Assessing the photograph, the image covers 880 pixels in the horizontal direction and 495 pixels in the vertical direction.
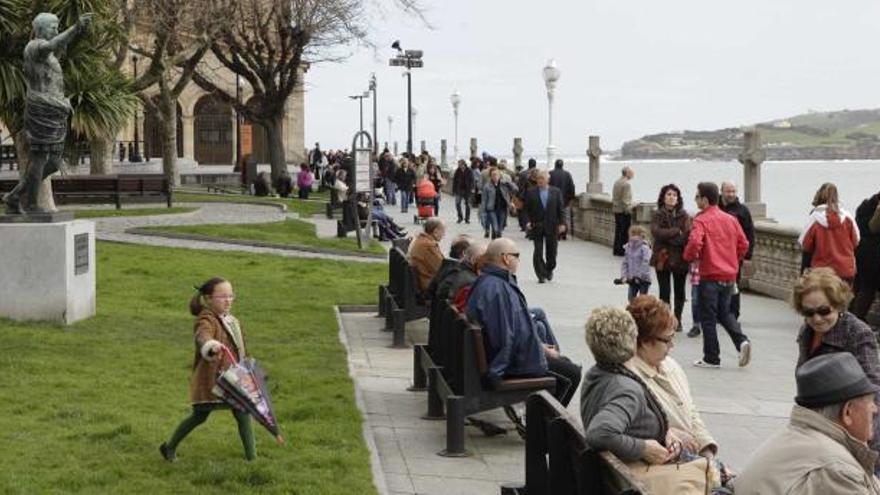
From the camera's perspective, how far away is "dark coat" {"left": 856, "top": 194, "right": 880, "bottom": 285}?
50.3ft

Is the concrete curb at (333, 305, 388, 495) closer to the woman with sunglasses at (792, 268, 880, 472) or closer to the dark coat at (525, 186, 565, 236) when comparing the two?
the woman with sunglasses at (792, 268, 880, 472)

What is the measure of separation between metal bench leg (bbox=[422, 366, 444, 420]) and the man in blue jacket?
0.90 metres

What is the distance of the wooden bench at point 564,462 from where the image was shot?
506cm

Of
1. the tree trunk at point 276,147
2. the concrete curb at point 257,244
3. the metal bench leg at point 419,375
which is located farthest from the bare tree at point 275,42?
the metal bench leg at point 419,375

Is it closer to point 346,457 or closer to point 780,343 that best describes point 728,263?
point 780,343

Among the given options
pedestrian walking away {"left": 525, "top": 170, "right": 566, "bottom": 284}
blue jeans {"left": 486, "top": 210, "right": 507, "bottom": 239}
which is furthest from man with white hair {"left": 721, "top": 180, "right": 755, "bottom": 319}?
blue jeans {"left": 486, "top": 210, "right": 507, "bottom": 239}

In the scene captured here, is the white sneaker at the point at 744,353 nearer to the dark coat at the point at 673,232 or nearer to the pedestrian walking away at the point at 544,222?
the dark coat at the point at 673,232

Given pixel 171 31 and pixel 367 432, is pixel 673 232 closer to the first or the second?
pixel 367 432

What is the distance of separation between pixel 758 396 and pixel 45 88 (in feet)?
24.3

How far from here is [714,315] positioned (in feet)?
42.9

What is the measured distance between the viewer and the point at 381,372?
1211 cm

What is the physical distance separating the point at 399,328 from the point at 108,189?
21.4m

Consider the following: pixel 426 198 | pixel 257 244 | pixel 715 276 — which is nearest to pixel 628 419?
pixel 715 276

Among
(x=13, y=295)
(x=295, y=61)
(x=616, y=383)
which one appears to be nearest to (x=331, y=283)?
(x=13, y=295)
